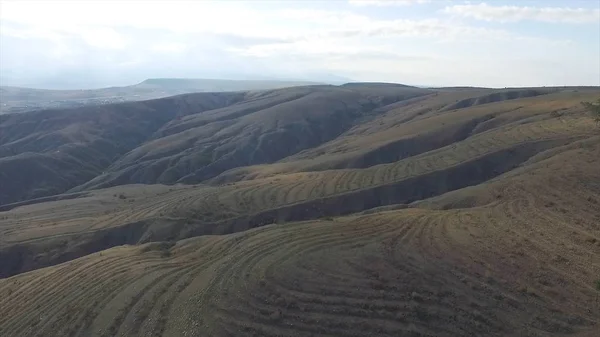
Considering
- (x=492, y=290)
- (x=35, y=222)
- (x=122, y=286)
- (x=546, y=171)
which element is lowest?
(x=35, y=222)

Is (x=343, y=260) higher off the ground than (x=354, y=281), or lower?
higher

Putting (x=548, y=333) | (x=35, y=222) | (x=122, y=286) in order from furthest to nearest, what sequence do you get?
(x=35, y=222) → (x=122, y=286) → (x=548, y=333)

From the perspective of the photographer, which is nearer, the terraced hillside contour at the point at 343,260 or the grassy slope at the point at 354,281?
the grassy slope at the point at 354,281

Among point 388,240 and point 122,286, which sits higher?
point 388,240

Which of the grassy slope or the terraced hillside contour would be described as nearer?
the grassy slope

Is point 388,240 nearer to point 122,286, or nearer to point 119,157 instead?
point 122,286

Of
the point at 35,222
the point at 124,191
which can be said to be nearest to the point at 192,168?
the point at 124,191

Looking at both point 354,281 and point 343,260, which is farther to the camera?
point 343,260

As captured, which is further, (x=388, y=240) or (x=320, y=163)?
(x=320, y=163)
